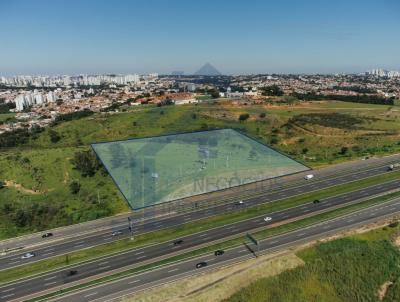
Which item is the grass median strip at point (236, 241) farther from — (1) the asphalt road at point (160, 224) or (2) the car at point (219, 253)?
(1) the asphalt road at point (160, 224)

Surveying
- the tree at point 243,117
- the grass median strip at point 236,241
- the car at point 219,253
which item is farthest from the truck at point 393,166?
the tree at point 243,117

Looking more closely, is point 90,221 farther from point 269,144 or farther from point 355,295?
point 269,144

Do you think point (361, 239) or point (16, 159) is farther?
point (16, 159)

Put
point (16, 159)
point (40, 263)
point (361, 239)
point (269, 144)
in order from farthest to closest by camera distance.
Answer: point (269, 144) → point (16, 159) → point (361, 239) → point (40, 263)

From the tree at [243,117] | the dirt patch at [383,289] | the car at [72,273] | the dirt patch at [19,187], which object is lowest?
the dirt patch at [383,289]

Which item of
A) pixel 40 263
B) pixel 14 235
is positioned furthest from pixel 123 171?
pixel 40 263
